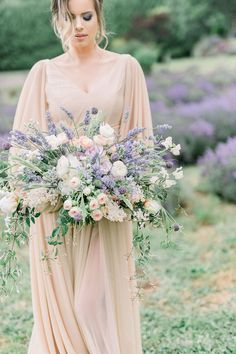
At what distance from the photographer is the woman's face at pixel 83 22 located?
3469 mm

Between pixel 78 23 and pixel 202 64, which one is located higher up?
pixel 78 23

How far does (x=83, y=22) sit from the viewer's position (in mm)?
3498

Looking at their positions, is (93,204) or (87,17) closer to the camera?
(93,204)

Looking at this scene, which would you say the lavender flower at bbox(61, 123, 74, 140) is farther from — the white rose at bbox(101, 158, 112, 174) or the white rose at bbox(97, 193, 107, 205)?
the white rose at bbox(97, 193, 107, 205)

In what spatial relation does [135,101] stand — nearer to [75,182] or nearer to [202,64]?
[75,182]

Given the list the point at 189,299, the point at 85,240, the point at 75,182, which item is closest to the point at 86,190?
the point at 75,182

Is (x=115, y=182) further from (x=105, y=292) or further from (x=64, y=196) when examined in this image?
(x=105, y=292)

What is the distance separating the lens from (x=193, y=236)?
7.68m

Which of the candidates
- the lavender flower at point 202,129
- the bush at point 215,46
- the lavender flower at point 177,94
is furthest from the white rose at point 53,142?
the bush at point 215,46

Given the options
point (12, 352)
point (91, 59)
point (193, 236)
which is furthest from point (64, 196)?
point (193, 236)

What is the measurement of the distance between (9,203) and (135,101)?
841mm

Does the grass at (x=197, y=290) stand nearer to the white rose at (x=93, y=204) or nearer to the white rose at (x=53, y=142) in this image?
the white rose at (x=93, y=204)

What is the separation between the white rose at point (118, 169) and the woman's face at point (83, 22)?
2.57ft

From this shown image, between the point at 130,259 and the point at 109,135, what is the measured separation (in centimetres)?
81
